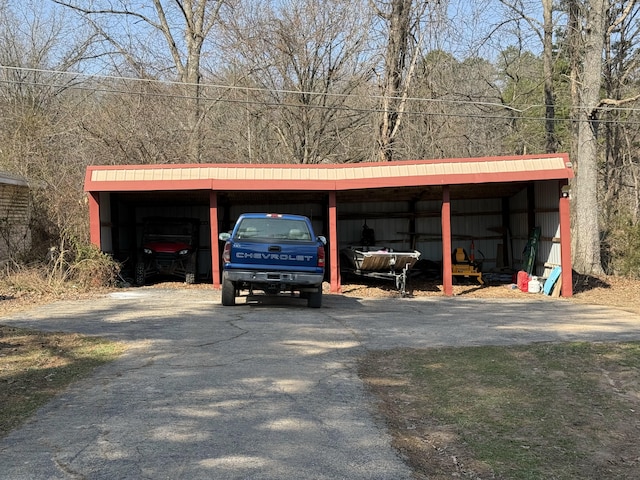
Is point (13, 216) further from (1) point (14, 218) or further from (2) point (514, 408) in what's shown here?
(2) point (514, 408)

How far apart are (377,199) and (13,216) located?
1124 centimetres

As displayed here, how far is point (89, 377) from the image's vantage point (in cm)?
675

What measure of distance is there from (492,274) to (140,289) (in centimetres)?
1149

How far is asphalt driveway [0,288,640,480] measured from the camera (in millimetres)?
4289

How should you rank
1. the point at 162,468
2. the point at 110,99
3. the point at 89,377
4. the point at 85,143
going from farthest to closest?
the point at 110,99
the point at 85,143
the point at 89,377
the point at 162,468

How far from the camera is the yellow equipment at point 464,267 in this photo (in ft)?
61.9

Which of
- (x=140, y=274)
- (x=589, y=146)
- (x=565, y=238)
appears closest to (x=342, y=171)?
(x=565, y=238)

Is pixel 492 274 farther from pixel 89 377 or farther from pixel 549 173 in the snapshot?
pixel 89 377

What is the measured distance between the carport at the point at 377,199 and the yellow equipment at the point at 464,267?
836mm

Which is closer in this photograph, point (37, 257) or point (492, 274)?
point (37, 257)

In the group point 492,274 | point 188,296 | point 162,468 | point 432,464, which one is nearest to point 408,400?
point 432,464

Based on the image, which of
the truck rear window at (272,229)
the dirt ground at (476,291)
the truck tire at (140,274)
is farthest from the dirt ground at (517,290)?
the truck tire at (140,274)

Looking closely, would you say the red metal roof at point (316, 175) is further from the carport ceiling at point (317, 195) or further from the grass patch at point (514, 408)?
the grass patch at point (514, 408)

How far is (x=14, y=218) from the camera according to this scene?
17391 mm
